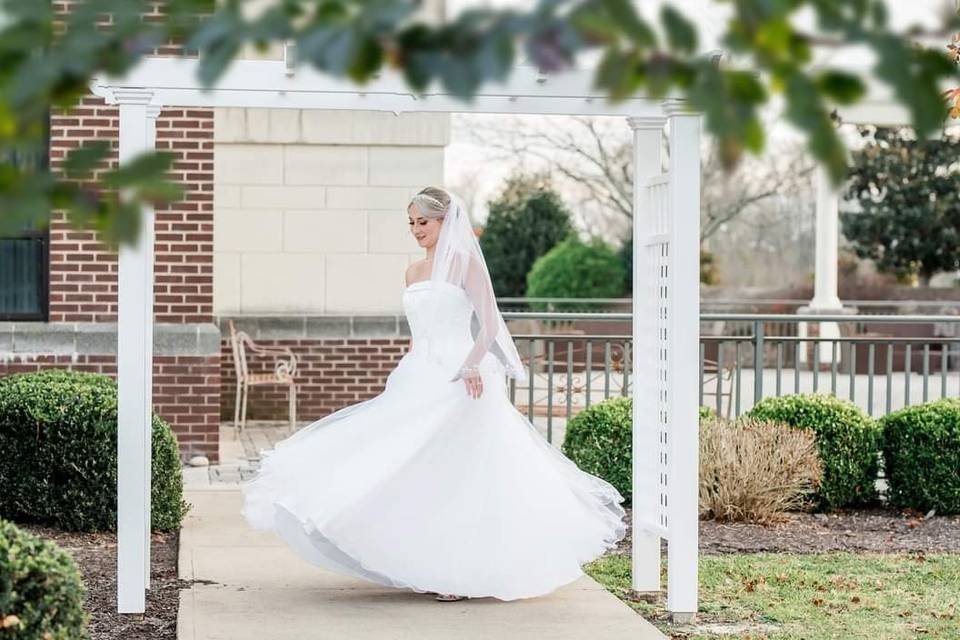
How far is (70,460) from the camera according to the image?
8023 millimetres

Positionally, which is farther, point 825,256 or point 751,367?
point 825,256

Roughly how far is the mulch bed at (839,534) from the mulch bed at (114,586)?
2697 mm

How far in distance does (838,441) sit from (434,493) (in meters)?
4.23

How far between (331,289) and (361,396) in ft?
3.89

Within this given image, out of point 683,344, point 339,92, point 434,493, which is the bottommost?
point 434,493

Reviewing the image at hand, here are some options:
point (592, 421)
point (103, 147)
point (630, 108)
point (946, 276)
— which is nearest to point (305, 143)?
point (592, 421)

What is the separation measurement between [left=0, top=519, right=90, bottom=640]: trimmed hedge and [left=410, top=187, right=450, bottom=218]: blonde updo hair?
2.81m

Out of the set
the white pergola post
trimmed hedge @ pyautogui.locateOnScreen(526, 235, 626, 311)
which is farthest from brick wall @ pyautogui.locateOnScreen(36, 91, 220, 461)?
trimmed hedge @ pyautogui.locateOnScreen(526, 235, 626, 311)

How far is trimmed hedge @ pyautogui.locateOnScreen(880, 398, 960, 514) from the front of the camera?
955 centimetres

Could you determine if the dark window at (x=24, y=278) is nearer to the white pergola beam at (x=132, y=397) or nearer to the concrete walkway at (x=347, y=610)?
the concrete walkway at (x=347, y=610)

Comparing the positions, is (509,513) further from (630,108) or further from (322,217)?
(322,217)

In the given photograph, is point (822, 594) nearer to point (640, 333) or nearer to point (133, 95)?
point (640, 333)

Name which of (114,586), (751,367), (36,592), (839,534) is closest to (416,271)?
(114,586)

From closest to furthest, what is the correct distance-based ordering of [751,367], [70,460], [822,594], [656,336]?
[656,336] → [822,594] → [70,460] → [751,367]
